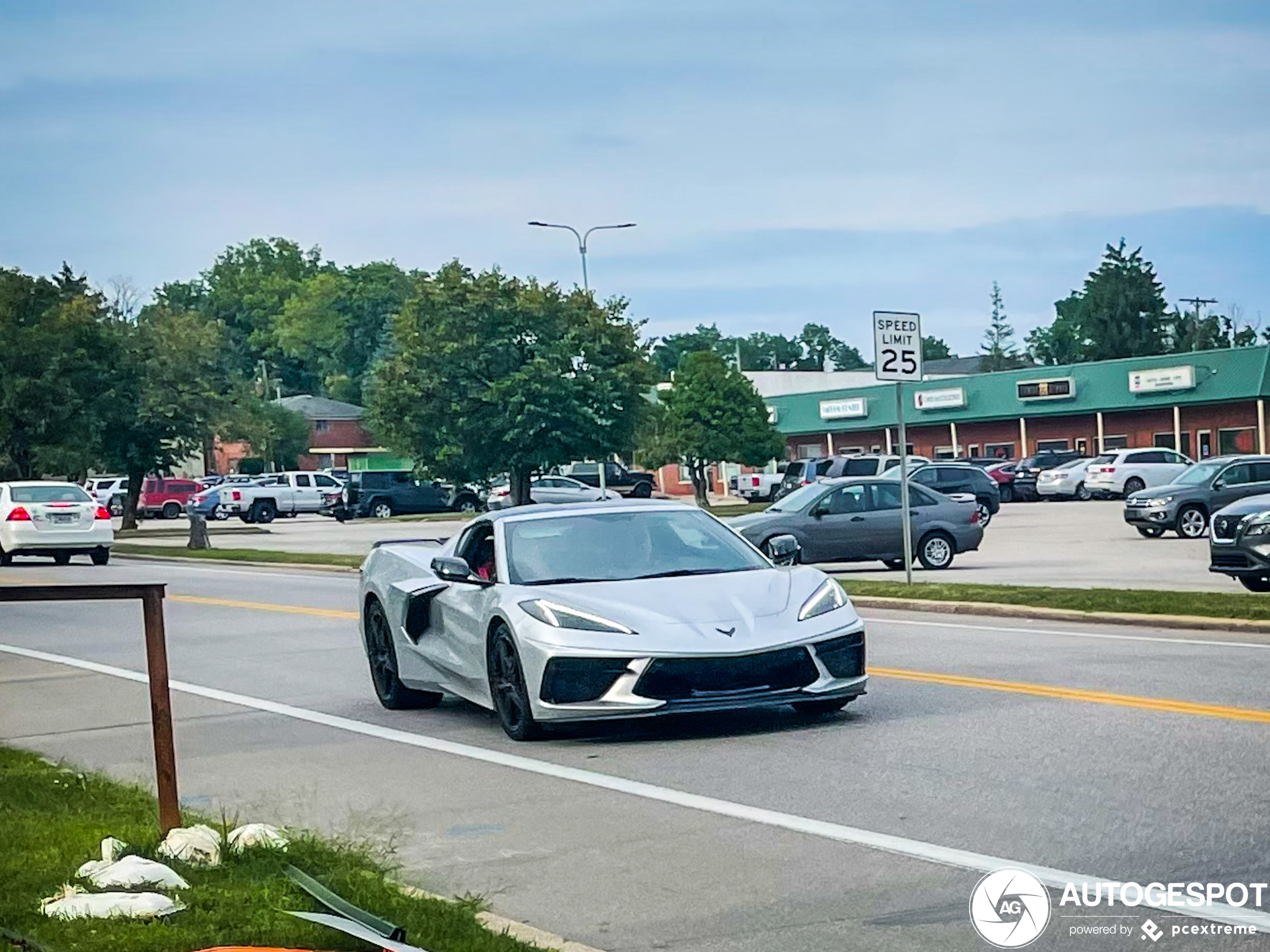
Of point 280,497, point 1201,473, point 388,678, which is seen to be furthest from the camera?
point 280,497

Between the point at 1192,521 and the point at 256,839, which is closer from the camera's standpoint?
the point at 256,839

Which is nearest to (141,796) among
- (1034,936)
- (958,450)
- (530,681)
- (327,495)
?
(530,681)

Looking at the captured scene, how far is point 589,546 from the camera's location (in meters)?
11.3

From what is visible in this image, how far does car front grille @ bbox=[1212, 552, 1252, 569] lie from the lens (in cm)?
1973

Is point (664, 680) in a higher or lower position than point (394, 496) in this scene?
lower

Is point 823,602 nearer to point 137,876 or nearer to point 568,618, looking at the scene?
point 568,618

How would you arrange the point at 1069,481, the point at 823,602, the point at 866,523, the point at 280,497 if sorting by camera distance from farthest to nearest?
the point at 280,497 → the point at 1069,481 → the point at 866,523 → the point at 823,602

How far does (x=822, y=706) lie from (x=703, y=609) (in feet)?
3.62

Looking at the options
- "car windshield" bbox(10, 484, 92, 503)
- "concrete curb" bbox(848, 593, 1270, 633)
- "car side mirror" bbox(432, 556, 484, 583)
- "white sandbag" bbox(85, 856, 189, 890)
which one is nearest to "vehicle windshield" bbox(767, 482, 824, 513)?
"concrete curb" bbox(848, 593, 1270, 633)

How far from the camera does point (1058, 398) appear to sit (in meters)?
75.6

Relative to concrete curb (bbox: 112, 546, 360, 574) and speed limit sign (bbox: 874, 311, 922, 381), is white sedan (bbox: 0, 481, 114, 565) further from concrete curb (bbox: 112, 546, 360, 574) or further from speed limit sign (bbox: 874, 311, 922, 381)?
speed limit sign (bbox: 874, 311, 922, 381)

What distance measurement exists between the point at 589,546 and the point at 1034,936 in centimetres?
589

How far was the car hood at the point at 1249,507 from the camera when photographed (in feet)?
64.8

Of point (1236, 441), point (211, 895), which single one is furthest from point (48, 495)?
point (1236, 441)
